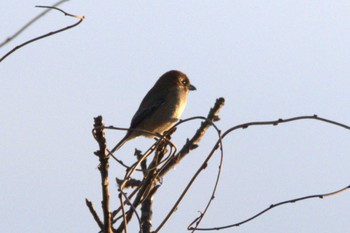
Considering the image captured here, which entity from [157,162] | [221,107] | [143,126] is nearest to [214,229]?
[157,162]

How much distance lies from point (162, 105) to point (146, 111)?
23cm

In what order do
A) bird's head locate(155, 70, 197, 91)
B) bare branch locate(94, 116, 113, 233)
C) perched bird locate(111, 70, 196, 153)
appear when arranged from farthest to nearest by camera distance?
bird's head locate(155, 70, 197, 91) → perched bird locate(111, 70, 196, 153) → bare branch locate(94, 116, 113, 233)

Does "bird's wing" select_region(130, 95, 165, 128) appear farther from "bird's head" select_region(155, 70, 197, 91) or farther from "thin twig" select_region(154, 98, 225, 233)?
"thin twig" select_region(154, 98, 225, 233)

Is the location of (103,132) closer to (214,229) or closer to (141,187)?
(141,187)

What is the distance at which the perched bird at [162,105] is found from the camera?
7.84 meters

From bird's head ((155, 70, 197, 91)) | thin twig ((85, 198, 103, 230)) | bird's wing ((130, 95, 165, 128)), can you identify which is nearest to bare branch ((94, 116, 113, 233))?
thin twig ((85, 198, 103, 230))

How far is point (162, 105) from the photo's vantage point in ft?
26.2

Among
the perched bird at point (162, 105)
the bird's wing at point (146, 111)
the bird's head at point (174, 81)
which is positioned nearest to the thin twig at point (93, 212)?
the perched bird at point (162, 105)

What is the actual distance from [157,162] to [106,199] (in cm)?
88

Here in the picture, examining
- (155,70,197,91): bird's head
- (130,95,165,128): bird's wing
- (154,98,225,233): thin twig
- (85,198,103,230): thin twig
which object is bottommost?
(85,198,103,230): thin twig

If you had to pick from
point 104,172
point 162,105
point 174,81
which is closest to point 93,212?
point 104,172

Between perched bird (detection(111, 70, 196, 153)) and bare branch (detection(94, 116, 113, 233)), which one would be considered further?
perched bird (detection(111, 70, 196, 153))

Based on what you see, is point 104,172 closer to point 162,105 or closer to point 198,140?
point 198,140

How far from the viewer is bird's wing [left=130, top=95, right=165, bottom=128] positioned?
26.2 feet
